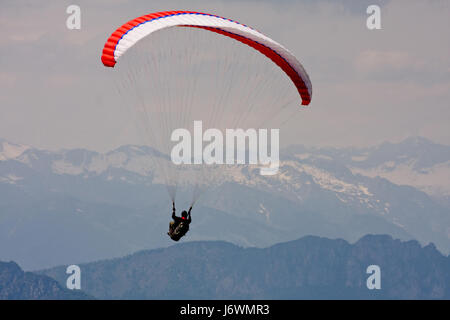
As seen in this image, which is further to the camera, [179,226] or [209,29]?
[209,29]

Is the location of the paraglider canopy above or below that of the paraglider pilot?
above

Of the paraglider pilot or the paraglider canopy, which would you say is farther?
the paraglider pilot

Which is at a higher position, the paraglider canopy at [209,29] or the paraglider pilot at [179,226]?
the paraglider canopy at [209,29]

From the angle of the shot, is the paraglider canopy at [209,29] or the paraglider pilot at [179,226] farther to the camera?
the paraglider pilot at [179,226]

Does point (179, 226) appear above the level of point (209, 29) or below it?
below

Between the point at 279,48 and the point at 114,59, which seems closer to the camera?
the point at 114,59
